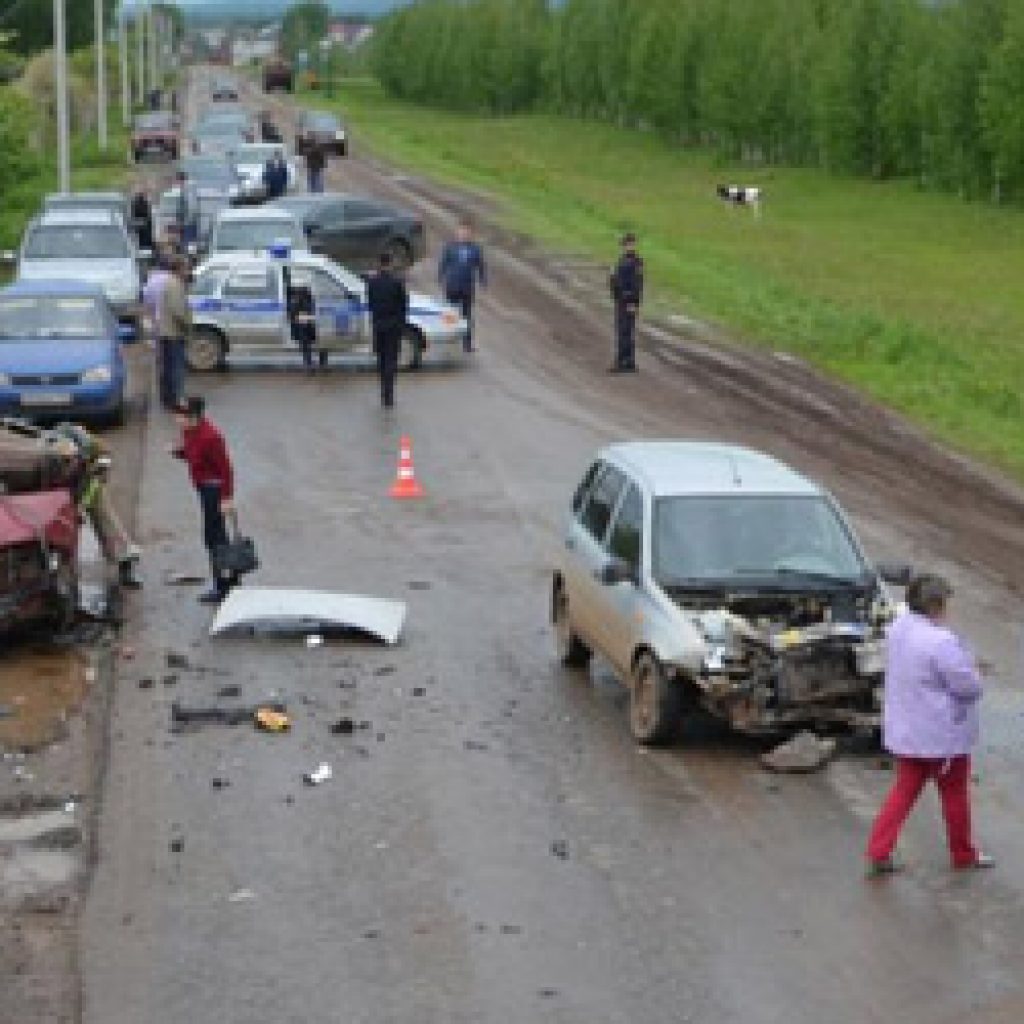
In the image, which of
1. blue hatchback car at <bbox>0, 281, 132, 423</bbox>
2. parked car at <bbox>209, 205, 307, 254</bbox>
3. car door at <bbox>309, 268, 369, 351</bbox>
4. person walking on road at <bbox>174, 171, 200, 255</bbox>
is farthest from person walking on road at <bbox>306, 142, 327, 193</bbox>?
blue hatchback car at <bbox>0, 281, 132, 423</bbox>

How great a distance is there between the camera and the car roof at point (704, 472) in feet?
48.2

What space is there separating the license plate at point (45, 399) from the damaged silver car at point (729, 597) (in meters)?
11.7

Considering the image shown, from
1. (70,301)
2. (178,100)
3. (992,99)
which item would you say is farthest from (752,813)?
(178,100)

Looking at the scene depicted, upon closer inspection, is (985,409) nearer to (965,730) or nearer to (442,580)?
(442,580)

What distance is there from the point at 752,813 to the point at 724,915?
1.73 meters

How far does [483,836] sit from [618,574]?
261cm

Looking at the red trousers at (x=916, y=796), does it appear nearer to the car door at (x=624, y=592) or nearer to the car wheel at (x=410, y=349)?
the car door at (x=624, y=592)

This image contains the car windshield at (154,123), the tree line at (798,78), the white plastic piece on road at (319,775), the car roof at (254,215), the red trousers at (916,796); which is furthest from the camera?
the car windshield at (154,123)

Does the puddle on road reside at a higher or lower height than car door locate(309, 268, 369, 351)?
higher

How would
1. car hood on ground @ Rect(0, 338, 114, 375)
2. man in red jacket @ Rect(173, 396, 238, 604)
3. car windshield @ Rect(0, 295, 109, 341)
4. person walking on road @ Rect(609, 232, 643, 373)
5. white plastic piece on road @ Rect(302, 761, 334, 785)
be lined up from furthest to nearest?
1. person walking on road @ Rect(609, 232, 643, 373)
2. car windshield @ Rect(0, 295, 109, 341)
3. car hood on ground @ Rect(0, 338, 114, 375)
4. man in red jacket @ Rect(173, 396, 238, 604)
5. white plastic piece on road @ Rect(302, 761, 334, 785)

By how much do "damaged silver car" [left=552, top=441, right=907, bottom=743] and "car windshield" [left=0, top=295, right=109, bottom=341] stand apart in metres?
13.0

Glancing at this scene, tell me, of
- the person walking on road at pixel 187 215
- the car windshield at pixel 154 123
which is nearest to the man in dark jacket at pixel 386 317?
the person walking on road at pixel 187 215

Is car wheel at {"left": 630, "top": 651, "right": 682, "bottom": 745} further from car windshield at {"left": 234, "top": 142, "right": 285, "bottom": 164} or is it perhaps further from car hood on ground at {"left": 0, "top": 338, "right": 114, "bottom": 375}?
car windshield at {"left": 234, "top": 142, "right": 285, "bottom": 164}

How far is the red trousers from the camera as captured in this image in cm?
1129
